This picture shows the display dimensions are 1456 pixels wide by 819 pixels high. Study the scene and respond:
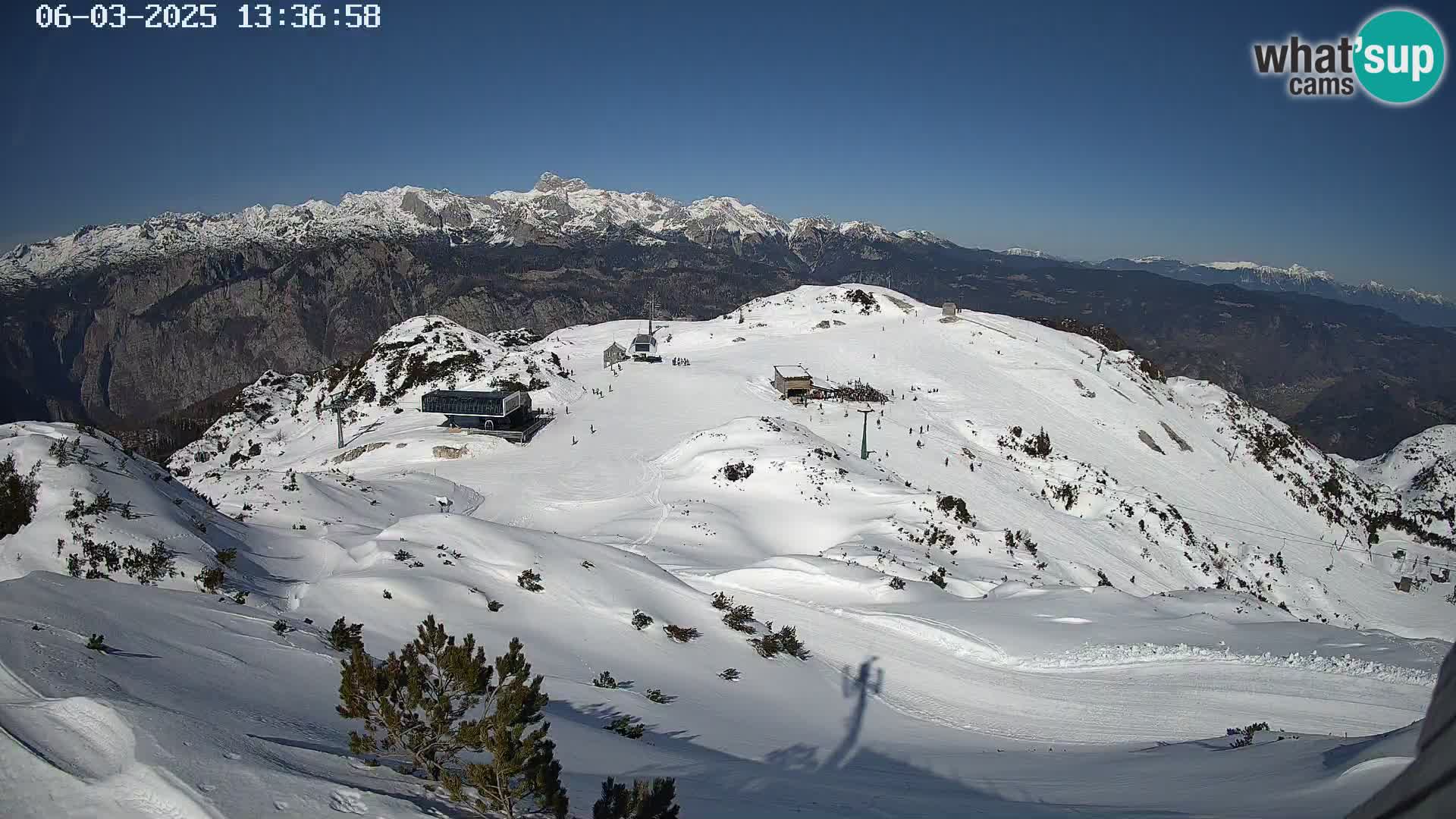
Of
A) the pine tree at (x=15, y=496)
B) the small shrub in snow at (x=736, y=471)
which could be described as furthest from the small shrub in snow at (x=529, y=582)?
the small shrub in snow at (x=736, y=471)

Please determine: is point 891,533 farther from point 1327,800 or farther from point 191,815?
point 191,815

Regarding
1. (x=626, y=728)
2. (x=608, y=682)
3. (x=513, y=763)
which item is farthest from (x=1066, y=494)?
(x=513, y=763)

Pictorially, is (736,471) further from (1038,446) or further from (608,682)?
(1038,446)

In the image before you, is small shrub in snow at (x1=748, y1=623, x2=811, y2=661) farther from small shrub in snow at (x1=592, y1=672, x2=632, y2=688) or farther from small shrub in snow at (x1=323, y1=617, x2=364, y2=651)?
small shrub in snow at (x1=323, y1=617, x2=364, y2=651)

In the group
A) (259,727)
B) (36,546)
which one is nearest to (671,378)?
(36,546)

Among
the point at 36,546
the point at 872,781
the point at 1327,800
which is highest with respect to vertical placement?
the point at 36,546

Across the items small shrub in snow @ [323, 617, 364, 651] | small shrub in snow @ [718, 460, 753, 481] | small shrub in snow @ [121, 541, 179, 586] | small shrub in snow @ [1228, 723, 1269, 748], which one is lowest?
small shrub in snow @ [1228, 723, 1269, 748]

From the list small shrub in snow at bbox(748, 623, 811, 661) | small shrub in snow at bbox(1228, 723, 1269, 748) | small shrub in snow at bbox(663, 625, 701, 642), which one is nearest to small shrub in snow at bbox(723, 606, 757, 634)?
small shrub in snow at bbox(748, 623, 811, 661)
